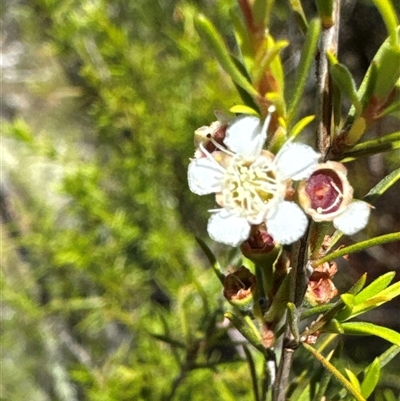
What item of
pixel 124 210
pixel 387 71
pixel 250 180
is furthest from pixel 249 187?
pixel 124 210

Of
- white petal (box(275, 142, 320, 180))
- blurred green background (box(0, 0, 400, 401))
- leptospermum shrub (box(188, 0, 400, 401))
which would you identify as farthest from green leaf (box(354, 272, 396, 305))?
blurred green background (box(0, 0, 400, 401))

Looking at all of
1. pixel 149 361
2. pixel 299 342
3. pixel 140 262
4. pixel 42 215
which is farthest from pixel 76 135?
pixel 299 342

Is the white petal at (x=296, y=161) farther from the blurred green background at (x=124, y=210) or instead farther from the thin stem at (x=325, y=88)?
the blurred green background at (x=124, y=210)

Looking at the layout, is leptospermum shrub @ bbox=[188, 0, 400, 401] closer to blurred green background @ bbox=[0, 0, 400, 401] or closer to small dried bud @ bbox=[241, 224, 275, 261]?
small dried bud @ bbox=[241, 224, 275, 261]

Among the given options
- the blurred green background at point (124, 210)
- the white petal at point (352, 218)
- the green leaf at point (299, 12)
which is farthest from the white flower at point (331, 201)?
the blurred green background at point (124, 210)

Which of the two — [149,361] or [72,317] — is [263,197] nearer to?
[149,361]

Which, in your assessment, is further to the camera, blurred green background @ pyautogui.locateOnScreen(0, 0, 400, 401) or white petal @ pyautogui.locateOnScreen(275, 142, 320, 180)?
blurred green background @ pyautogui.locateOnScreen(0, 0, 400, 401)
